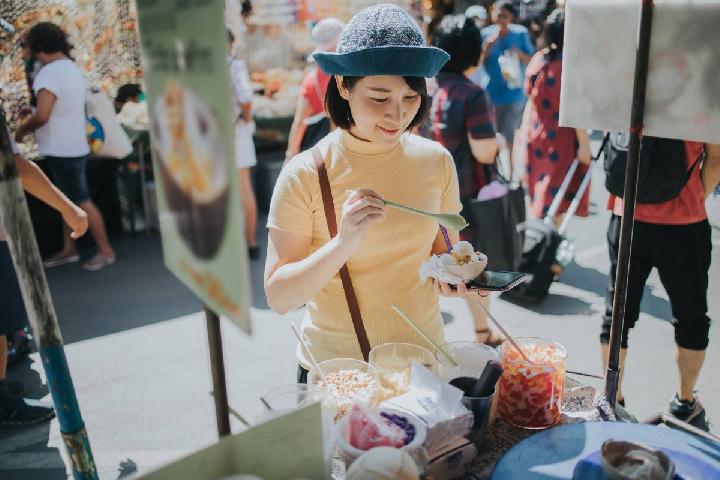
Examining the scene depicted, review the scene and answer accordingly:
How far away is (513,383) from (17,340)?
3.37 m

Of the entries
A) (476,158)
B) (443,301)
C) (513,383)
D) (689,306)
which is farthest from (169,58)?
(443,301)

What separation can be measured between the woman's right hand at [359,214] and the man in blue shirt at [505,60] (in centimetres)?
613

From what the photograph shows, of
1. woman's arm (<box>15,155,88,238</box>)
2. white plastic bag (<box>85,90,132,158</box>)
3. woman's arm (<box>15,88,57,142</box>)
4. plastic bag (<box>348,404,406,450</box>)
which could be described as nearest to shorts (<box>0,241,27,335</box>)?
woman's arm (<box>15,155,88,238</box>)

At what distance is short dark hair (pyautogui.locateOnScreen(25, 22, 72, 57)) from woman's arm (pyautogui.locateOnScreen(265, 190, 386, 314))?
153 inches

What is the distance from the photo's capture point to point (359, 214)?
54.7 inches

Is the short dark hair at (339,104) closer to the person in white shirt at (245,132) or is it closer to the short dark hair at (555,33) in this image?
the short dark hair at (555,33)

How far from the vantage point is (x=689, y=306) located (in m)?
2.69

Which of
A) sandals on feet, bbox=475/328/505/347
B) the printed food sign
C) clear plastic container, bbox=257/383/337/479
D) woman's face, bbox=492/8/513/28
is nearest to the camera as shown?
the printed food sign

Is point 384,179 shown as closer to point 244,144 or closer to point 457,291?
point 457,291

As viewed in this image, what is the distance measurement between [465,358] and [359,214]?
403 millimetres

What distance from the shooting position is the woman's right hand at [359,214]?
139 centimetres

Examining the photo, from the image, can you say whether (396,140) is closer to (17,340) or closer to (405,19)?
(405,19)

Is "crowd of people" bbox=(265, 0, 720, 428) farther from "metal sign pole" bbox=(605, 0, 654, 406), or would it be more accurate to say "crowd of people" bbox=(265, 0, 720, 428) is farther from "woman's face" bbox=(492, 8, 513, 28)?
"woman's face" bbox=(492, 8, 513, 28)

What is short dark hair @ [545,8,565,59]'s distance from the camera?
4.33 metres
